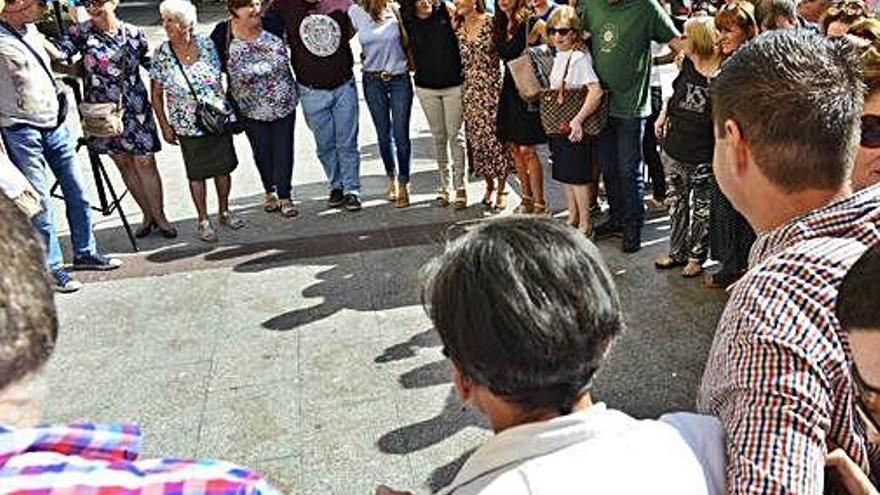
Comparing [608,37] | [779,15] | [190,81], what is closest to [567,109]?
[608,37]

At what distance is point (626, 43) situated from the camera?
4.64m

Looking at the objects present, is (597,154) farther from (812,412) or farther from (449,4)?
(812,412)

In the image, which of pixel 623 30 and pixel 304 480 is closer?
pixel 304 480

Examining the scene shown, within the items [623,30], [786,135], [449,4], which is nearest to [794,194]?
[786,135]

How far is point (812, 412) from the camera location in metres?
1.25

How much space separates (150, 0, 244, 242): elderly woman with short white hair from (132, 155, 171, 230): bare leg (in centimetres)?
21

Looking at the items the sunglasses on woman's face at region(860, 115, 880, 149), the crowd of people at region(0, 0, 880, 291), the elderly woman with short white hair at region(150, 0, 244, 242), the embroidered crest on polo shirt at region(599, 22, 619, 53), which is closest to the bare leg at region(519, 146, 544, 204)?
the crowd of people at region(0, 0, 880, 291)

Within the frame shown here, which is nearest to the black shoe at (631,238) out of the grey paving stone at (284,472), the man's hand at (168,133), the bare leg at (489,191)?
the bare leg at (489,191)

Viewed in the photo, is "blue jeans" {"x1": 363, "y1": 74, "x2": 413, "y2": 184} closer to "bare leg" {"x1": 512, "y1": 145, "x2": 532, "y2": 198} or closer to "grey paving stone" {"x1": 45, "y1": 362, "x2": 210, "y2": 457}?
"bare leg" {"x1": 512, "y1": 145, "x2": 532, "y2": 198}

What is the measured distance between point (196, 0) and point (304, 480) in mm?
20291

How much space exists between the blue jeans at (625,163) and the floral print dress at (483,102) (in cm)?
93

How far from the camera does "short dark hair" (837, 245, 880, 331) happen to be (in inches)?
45.9

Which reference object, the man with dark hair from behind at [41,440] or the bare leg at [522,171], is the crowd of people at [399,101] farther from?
the man with dark hair from behind at [41,440]

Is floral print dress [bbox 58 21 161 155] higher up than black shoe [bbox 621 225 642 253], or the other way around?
floral print dress [bbox 58 21 161 155]
